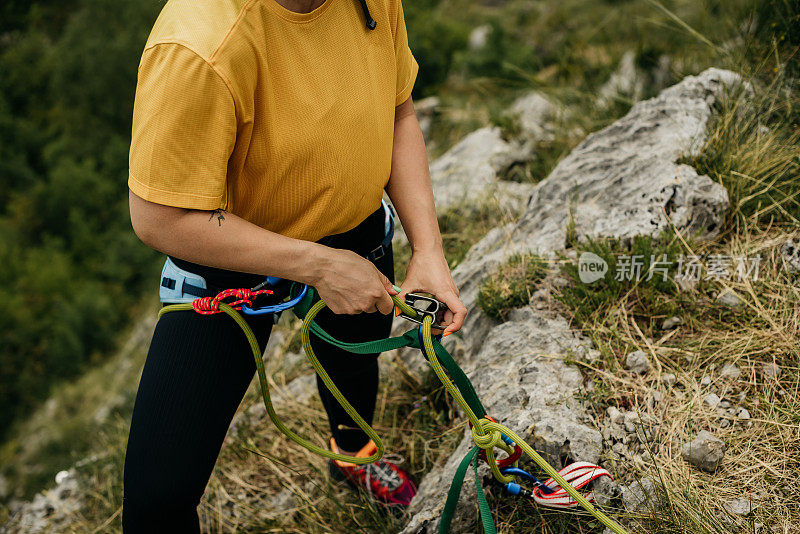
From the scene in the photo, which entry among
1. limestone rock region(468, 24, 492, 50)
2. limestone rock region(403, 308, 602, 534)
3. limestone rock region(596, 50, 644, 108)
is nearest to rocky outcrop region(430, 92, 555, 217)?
limestone rock region(596, 50, 644, 108)

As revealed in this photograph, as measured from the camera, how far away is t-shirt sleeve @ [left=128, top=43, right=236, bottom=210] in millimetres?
1009

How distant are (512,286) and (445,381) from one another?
3.09 feet

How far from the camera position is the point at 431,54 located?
8539mm

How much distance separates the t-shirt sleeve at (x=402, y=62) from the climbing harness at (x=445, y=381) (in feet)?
1.94

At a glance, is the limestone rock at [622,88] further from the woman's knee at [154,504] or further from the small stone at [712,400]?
the woman's knee at [154,504]

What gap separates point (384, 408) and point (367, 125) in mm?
1475

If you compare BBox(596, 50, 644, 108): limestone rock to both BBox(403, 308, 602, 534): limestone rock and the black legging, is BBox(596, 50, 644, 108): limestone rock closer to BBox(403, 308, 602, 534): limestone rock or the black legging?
BBox(403, 308, 602, 534): limestone rock

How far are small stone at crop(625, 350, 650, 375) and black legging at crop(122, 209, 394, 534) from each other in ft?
3.54

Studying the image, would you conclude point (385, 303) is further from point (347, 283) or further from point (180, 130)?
point (180, 130)

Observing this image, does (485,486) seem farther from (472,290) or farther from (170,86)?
(170,86)

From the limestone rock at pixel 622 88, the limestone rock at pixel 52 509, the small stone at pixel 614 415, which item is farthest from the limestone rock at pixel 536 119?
the limestone rock at pixel 52 509

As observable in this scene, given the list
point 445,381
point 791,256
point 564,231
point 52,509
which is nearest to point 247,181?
point 445,381

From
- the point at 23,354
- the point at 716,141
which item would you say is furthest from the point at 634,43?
the point at 23,354

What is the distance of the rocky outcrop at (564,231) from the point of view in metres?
1.68
